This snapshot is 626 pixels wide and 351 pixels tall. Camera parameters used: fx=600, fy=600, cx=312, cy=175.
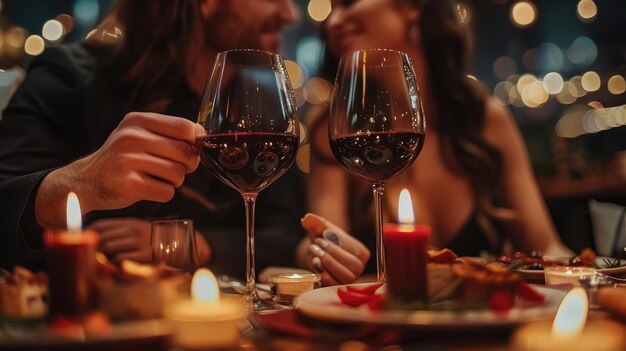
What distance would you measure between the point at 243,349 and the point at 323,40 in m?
2.21

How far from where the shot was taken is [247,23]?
2.18 metres

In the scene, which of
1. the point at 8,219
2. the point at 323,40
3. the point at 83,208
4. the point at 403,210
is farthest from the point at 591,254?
the point at 323,40

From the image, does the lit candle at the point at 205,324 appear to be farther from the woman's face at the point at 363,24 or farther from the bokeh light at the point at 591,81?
the bokeh light at the point at 591,81

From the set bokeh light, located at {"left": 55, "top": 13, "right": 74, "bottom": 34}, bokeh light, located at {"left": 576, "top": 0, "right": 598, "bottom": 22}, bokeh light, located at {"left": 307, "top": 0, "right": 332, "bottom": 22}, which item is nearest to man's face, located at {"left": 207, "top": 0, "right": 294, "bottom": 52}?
bokeh light, located at {"left": 307, "top": 0, "right": 332, "bottom": 22}

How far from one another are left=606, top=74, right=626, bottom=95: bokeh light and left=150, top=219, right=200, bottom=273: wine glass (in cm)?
835

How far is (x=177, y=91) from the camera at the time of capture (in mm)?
2039

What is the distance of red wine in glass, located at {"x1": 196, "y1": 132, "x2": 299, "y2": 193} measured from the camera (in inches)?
35.1

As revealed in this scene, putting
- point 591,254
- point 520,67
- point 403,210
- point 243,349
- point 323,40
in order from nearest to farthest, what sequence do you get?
point 243,349, point 403,210, point 591,254, point 323,40, point 520,67

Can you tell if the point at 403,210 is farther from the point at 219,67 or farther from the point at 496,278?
the point at 219,67

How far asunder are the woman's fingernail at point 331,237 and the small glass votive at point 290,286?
0.48 ft

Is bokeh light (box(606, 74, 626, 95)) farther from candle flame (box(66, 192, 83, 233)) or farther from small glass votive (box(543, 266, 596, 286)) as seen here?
candle flame (box(66, 192, 83, 233))

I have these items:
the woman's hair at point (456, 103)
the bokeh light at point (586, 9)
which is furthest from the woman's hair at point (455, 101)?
the bokeh light at point (586, 9)

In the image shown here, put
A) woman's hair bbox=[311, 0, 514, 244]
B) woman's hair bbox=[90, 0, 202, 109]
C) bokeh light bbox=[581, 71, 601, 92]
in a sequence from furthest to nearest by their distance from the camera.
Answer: bokeh light bbox=[581, 71, 601, 92] → woman's hair bbox=[311, 0, 514, 244] → woman's hair bbox=[90, 0, 202, 109]

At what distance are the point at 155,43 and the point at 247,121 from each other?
126 cm
